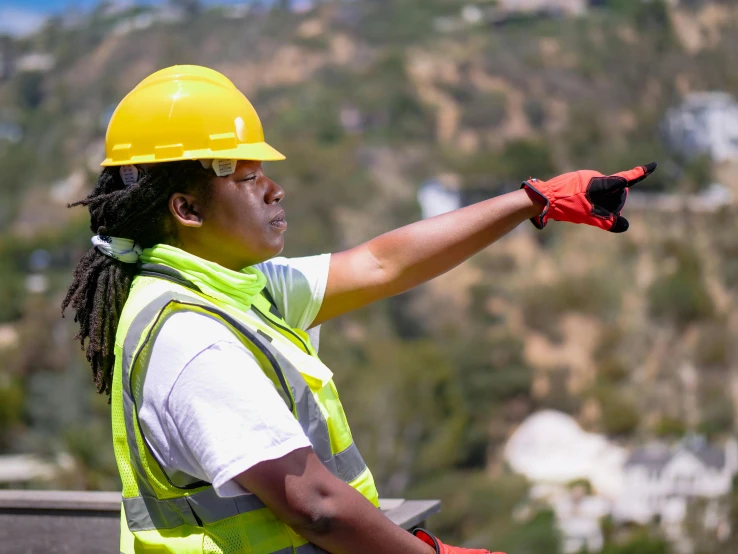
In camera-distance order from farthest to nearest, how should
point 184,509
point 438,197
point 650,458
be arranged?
1. point 438,197
2. point 650,458
3. point 184,509

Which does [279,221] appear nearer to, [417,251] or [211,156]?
[211,156]

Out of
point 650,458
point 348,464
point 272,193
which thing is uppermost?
point 272,193

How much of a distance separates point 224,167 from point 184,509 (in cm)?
54

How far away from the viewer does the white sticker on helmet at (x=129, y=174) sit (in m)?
1.66

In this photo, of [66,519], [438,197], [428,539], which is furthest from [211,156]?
[438,197]

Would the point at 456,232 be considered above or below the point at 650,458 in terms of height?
above

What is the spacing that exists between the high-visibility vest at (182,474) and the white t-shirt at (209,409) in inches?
1.0

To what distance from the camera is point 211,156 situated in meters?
1.61

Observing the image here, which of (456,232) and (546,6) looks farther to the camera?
(546,6)

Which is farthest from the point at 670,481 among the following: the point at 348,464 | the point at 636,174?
the point at 348,464

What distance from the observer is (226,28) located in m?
63.1

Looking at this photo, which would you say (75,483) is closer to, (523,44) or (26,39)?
(523,44)

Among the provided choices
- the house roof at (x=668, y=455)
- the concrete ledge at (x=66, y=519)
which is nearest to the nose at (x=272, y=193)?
the concrete ledge at (x=66, y=519)

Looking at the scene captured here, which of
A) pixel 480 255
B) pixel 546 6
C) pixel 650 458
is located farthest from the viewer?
pixel 546 6
